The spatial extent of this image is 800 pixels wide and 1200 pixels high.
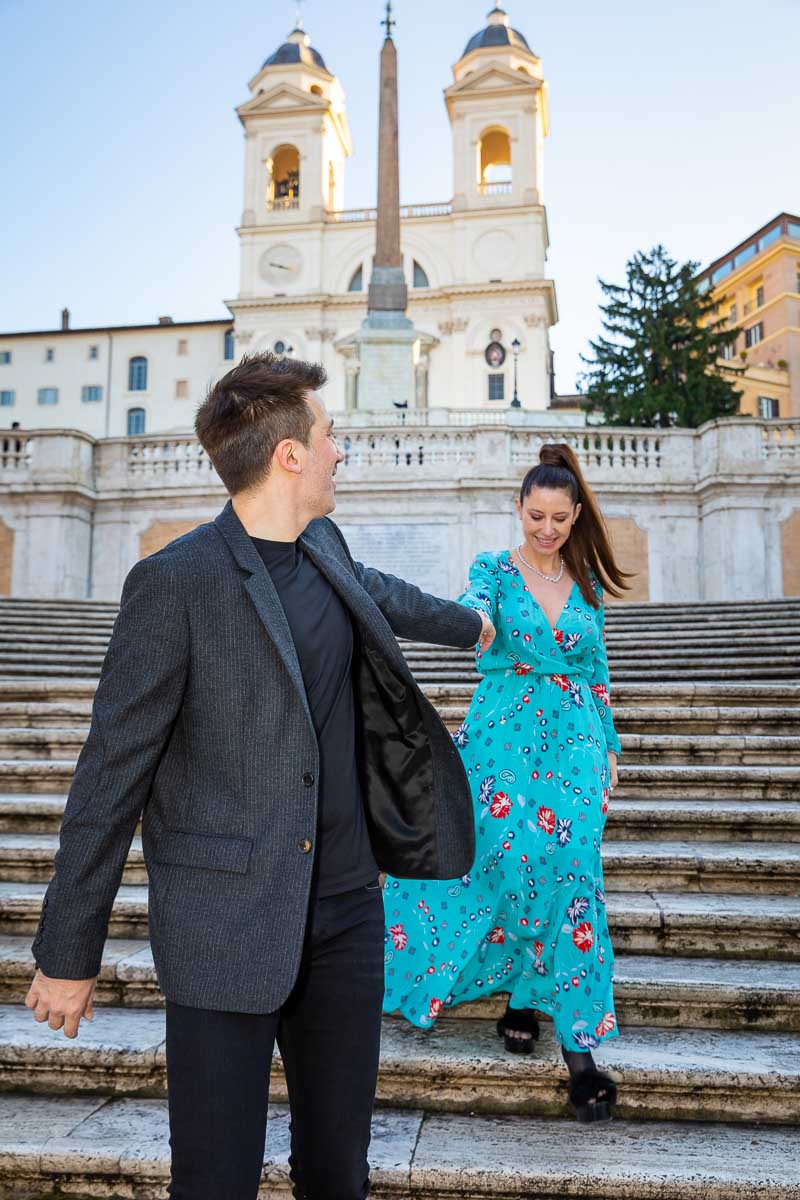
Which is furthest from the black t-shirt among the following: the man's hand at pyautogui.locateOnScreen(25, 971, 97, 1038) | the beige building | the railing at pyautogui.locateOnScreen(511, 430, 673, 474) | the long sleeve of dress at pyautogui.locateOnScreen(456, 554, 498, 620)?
the beige building

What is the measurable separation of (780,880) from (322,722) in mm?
3024

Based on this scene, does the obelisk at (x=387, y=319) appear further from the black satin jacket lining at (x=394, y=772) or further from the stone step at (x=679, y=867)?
the black satin jacket lining at (x=394, y=772)

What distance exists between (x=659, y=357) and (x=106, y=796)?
36.7 m

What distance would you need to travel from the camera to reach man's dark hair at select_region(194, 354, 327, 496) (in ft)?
6.72

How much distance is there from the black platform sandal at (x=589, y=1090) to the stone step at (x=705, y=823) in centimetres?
194

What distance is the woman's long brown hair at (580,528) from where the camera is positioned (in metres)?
3.24

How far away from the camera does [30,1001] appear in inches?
72.2

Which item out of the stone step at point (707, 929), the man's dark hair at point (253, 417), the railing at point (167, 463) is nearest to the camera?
the man's dark hair at point (253, 417)

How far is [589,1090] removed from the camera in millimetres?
2875

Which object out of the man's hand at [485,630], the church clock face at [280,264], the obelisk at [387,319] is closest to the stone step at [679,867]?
the man's hand at [485,630]

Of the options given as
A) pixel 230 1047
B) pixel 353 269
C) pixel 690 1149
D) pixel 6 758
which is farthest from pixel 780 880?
pixel 353 269

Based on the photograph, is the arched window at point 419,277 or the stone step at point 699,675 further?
the arched window at point 419,277

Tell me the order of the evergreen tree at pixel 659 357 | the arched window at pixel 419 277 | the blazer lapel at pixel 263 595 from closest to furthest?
Result: the blazer lapel at pixel 263 595 → the evergreen tree at pixel 659 357 → the arched window at pixel 419 277

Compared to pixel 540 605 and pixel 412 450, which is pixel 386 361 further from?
pixel 540 605
